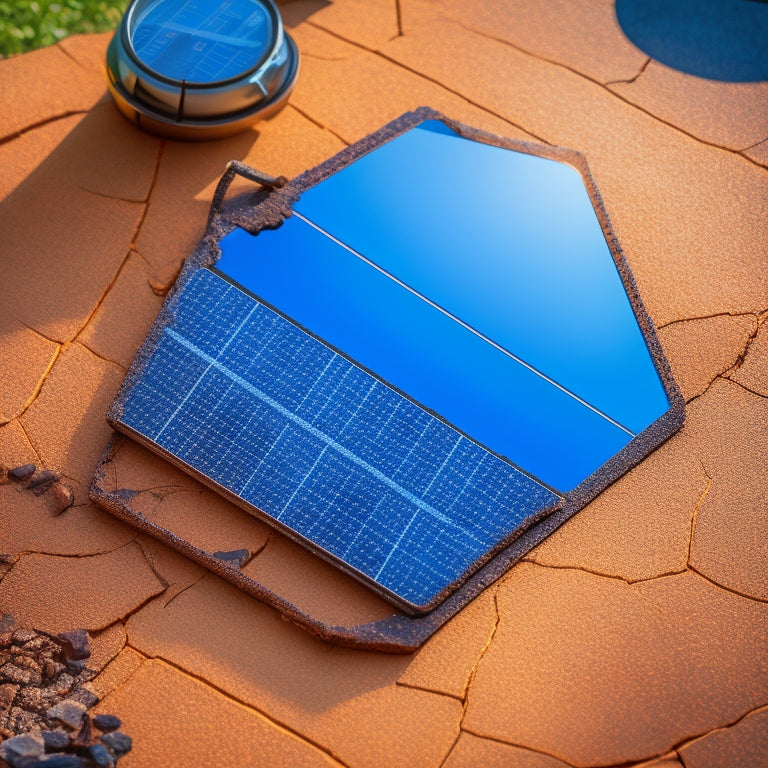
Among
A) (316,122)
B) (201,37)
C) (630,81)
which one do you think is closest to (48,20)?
(201,37)

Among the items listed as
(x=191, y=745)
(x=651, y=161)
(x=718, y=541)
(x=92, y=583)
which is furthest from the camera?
(x=651, y=161)

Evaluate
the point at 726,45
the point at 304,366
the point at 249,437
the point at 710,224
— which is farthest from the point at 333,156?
the point at 726,45

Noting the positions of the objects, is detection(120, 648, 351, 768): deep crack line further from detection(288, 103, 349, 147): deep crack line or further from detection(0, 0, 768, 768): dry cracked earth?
detection(288, 103, 349, 147): deep crack line

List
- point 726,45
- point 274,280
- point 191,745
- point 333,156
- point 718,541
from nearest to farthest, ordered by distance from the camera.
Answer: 1. point 191,745
2. point 718,541
3. point 274,280
4. point 333,156
5. point 726,45

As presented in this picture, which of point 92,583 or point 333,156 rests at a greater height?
point 333,156

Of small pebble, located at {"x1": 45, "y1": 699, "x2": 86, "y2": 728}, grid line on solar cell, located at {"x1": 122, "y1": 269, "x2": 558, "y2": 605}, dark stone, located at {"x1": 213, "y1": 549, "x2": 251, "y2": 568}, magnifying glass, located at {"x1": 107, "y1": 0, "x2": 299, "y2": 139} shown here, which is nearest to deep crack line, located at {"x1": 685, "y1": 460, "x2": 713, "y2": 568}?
grid line on solar cell, located at {"x1": 122, "y1": 269, "x2": 558, "y2": 605}

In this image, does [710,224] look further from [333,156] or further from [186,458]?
[186,458]

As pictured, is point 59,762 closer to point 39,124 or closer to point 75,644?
point 75,644
